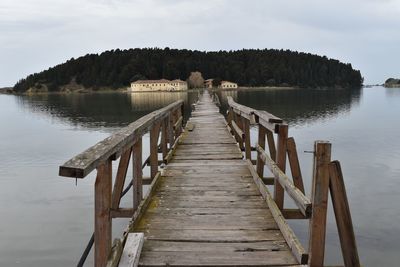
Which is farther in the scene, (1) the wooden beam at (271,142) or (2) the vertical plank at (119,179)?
Result: (1) the wooden beam at (271,142)

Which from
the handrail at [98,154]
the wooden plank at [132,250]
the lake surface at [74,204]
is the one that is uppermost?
the handrail at [98,154]

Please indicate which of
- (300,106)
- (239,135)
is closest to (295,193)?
(239,135)

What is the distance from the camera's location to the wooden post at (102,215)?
3680 mm

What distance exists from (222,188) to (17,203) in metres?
9.25

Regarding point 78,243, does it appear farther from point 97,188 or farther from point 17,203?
point 97,188

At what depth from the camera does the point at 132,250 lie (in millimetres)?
4105

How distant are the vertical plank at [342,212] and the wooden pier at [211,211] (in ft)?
0.03

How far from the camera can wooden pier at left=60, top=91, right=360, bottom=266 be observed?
372cm

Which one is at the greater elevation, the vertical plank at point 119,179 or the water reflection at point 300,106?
the vertical plank at point 119,179

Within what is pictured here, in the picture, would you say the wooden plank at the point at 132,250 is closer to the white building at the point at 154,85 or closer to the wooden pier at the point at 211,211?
the wooden pier at the point at 211,211

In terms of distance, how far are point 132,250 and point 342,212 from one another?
2326mm

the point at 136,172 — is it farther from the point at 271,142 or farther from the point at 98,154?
the point at 271,142

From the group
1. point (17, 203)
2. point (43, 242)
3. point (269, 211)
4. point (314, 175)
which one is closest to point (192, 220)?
point (269, 211)

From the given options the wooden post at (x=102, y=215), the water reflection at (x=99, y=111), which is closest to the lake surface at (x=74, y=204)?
the wooden post at (x=102, y=215)
